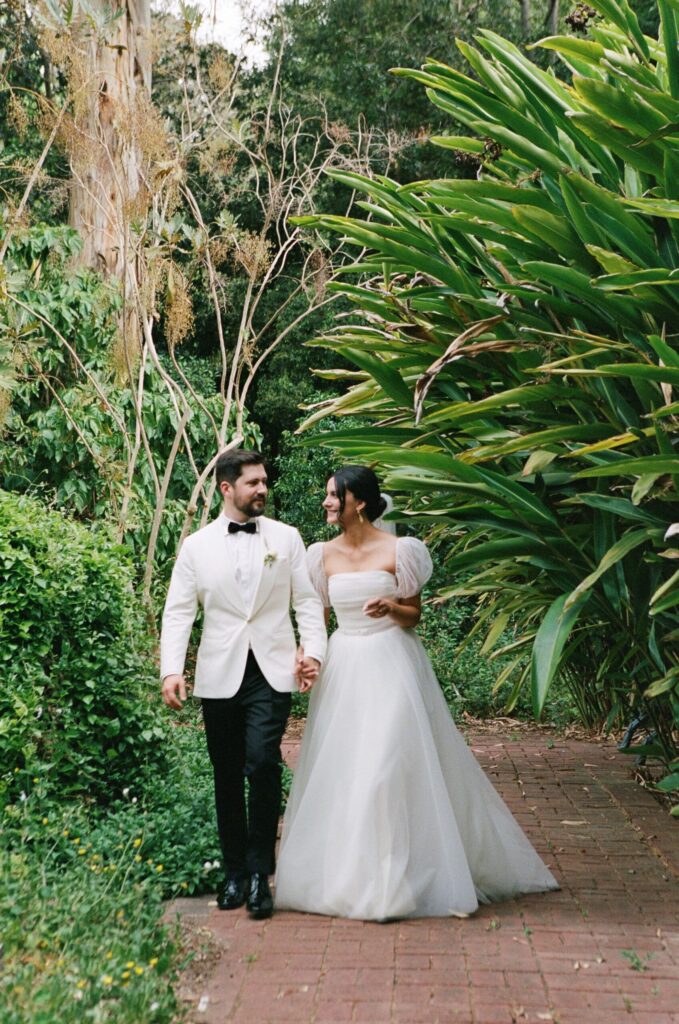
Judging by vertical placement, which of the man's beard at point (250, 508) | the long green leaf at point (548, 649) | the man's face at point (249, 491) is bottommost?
the long green leaf at point (548, 649)

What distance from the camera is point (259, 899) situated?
4.53m

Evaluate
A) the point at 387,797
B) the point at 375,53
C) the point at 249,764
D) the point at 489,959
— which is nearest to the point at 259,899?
the point at 249,764

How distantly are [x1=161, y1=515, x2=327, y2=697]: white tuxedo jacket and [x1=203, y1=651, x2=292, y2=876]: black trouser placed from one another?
0.22ft

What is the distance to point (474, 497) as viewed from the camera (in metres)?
4.98

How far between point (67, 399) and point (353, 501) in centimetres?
575

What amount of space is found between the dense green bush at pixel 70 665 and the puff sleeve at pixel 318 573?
3.35 feet

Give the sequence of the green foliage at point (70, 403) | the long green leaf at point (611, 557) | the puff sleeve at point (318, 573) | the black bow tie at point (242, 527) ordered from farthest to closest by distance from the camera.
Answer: the green foliage at point (70, 403)
the puff sleeve at point (318, 573)
the black bow tie at point (242, 527)
the long green leaf at point (611, 557)

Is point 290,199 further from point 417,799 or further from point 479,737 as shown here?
point 417,799

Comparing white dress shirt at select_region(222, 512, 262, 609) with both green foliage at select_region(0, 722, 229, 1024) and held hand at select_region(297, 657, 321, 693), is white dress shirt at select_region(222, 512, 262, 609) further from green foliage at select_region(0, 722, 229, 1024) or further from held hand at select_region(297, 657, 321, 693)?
green foliage at select_region(0, 722, 229, 1024)

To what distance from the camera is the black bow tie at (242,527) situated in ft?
15.8

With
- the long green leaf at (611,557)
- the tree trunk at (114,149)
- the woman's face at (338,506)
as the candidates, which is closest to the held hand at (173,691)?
Result: the woman's face at (338,506)

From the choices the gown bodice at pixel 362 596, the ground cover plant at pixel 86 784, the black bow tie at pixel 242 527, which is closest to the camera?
the ground cover plant at pixel 86 784

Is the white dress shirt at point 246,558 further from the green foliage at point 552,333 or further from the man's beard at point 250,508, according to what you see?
the green foliage at point 552,333

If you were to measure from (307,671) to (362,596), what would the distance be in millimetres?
420
